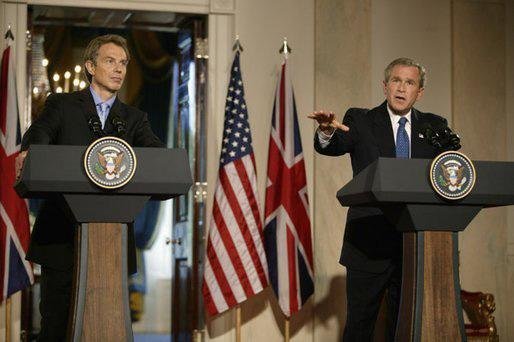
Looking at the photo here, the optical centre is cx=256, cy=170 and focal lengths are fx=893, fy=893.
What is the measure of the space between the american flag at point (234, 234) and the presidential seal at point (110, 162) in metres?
2.90

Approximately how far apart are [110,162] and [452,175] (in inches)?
56.8

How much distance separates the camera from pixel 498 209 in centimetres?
726

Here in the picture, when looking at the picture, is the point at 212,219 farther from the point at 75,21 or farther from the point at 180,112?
the point at 75,21

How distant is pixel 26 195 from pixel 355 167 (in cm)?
171

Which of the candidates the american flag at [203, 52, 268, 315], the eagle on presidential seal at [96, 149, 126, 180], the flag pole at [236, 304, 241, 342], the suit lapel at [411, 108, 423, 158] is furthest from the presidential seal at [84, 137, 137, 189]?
the flag pole at [236, 304, 241, 342]

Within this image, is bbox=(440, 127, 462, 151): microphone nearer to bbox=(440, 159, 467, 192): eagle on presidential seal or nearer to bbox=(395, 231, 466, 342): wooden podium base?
bbox=(440, 159, 467, 192): eagle on presidential seal

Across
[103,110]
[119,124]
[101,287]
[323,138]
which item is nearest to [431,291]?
[323,138]

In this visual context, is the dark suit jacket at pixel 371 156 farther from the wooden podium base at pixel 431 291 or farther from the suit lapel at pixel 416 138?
the wooden podium base at pixel 431 291

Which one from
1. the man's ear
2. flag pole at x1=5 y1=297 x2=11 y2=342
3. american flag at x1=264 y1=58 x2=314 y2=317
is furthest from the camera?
american flag at x1=264 y1=58 x2=314 y2=317

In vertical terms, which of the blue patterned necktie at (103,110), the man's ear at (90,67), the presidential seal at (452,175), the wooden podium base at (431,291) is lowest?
the wooden podium base at (431,291)

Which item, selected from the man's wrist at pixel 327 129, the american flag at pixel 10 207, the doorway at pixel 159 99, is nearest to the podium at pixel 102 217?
the man's wrist at pixel 327 129

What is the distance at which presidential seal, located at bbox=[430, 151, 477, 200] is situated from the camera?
149 inches

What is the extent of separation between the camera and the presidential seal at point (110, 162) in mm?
3574

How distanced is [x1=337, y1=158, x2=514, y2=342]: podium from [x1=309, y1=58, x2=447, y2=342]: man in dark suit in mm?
455
